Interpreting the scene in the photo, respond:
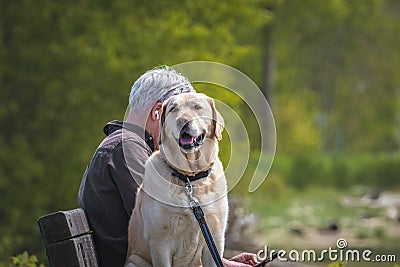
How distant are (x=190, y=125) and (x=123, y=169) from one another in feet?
2.09

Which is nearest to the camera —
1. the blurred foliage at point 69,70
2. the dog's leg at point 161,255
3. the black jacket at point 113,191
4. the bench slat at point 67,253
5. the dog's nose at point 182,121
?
the dog's nose at point 182,121

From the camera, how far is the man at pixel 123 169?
6.15 metres

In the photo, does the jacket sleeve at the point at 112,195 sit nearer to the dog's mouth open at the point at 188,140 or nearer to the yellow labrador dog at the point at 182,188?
the yellow labrador dog at the point at 182,188

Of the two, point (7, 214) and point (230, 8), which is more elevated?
point (230, 8)

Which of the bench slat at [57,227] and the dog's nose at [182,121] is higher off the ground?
the dog's nose at [182,121]

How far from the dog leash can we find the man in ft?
1.07

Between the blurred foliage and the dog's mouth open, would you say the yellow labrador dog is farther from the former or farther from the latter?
the blurred foliage

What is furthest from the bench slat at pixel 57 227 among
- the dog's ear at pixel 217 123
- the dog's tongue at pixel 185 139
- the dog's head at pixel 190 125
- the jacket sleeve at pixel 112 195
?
the dog's ear at pixel 217 123

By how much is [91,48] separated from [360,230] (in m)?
11.3

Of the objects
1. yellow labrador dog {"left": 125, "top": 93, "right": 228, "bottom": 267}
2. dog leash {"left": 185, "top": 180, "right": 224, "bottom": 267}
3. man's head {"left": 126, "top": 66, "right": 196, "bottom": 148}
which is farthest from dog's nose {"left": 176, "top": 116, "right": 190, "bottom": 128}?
man's head {"left": 126, "top": 66, "right": 196, "bottom": 148}

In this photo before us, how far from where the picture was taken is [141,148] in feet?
20.4

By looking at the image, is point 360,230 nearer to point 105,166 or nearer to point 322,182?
point 322,182

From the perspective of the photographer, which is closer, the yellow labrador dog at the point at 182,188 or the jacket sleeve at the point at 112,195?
the yellow labrador dog at the point at 182,188

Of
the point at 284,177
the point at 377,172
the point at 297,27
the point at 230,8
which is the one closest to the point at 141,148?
the point at 230,8
